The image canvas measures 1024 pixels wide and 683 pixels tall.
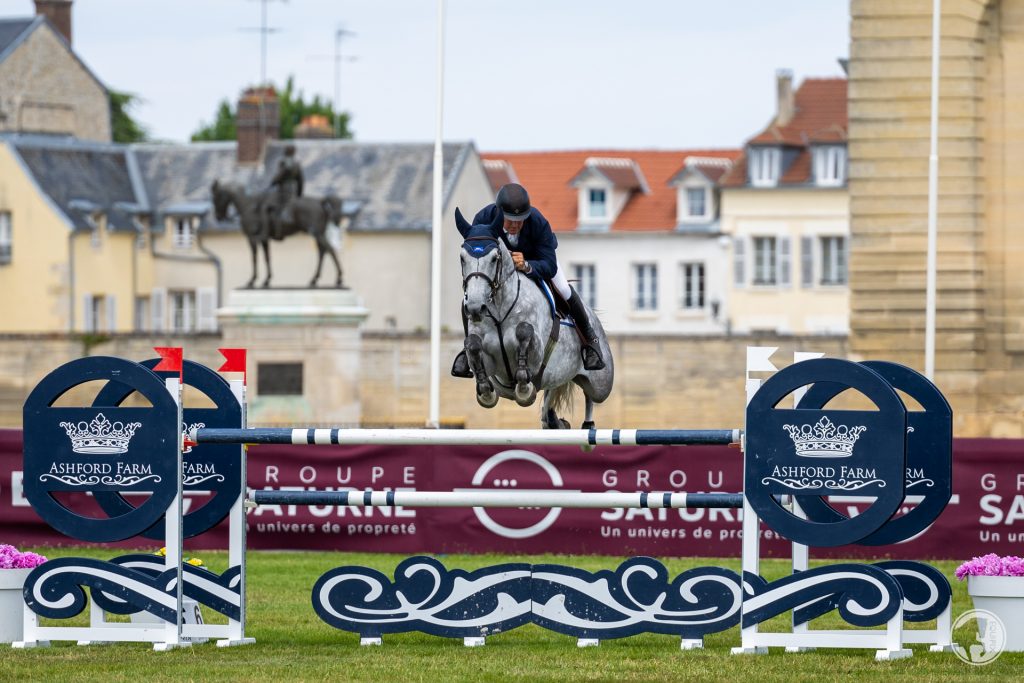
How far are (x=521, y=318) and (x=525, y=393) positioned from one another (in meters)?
0.45

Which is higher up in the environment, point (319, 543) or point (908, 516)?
point (908, 516)

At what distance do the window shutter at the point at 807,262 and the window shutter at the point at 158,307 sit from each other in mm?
20572

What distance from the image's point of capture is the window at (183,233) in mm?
57969

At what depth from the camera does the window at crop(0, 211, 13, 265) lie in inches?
2178

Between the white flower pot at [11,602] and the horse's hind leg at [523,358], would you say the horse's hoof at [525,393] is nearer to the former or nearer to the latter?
the horse's hind leg at [523,358]

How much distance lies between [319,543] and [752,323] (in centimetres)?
4238

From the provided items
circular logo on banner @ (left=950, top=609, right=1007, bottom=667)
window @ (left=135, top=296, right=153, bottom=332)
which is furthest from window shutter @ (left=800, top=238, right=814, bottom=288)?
circular logo on banner @ (left=950, top=609, right=1007, bottom=667)

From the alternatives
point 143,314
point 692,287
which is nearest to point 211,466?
point 143,314

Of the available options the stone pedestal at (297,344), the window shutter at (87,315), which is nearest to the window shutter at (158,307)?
the window shutter at (87,315)

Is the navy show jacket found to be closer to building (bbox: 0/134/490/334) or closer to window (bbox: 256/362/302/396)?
window (bbox: 256/362/302/396)

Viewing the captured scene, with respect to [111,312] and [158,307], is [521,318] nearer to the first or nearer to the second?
[111,312]

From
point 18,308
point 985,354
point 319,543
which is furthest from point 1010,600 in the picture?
point 18,308

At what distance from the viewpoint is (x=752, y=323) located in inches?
2409

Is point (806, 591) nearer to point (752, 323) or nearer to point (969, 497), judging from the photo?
point (969, 497)
